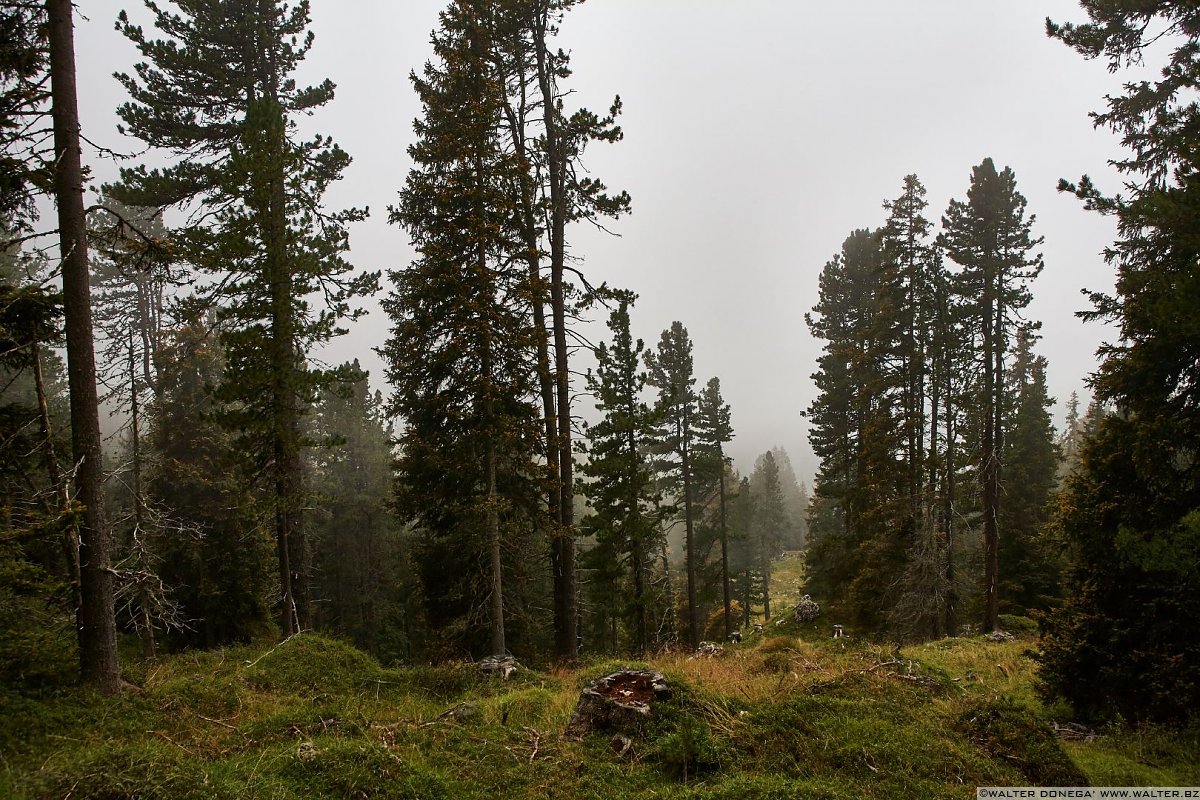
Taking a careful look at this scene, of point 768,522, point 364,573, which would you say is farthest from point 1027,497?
point 768,522

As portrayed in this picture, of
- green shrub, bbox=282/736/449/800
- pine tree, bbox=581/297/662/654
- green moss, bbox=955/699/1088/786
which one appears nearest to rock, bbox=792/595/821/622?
pine tree, bbox=581/297/662/654

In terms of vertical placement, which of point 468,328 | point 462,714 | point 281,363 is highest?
point 468,328

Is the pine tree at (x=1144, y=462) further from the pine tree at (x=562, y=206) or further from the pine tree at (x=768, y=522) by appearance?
the pine tree at (x=768, y=522)

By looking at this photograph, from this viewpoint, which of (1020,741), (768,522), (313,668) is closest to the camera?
(1020,741)

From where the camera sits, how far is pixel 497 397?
12.9 metres

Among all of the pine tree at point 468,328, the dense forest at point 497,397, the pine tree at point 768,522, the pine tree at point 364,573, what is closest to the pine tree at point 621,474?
the dense forest at point 497,397

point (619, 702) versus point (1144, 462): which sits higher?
point (1144, 462)

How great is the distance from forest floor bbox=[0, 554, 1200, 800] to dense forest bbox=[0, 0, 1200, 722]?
133 centimetres

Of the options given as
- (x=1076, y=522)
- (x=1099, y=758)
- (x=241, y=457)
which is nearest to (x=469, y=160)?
(x=241, y=457)

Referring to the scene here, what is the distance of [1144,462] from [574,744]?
9.32m

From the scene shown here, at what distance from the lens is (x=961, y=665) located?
1155 centimetres

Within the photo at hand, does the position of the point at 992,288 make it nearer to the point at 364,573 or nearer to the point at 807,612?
the point at 807,612

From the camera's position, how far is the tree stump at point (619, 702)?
6.57m

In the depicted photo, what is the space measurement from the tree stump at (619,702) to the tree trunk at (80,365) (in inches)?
267
